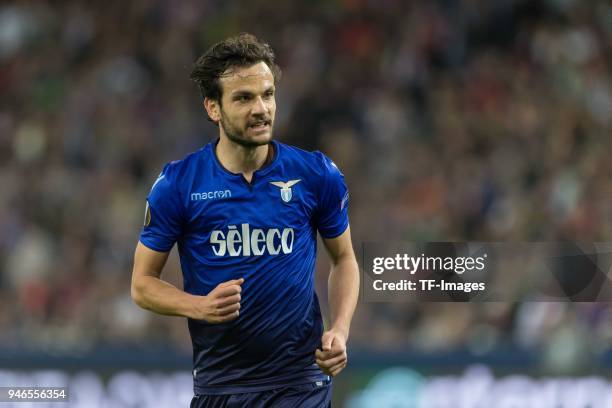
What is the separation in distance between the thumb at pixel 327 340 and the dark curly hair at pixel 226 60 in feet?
3.21

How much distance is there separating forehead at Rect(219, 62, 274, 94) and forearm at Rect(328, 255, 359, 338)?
80 centimetres

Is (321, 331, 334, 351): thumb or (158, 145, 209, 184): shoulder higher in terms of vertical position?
(158, 145, 209, 184): shoulder

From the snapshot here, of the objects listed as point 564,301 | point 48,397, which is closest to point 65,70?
point 48,397

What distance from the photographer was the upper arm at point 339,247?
4.65 meters

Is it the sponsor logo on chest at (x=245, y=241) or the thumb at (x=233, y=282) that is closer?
the thumb at (x=233, y=282)

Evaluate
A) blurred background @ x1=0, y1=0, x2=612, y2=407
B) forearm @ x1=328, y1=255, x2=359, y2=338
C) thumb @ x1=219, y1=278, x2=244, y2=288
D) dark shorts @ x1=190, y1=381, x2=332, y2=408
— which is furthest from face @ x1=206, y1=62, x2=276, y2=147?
blurred background @ x1=0, y1=0, x2=612, y2=407

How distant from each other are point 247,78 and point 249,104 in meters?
0.10

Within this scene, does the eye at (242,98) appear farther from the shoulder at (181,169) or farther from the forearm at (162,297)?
the forearm at (162,297)

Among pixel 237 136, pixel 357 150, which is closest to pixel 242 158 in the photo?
pixel 237 136

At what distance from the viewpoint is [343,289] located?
459 cm

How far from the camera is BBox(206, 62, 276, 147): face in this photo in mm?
4324
